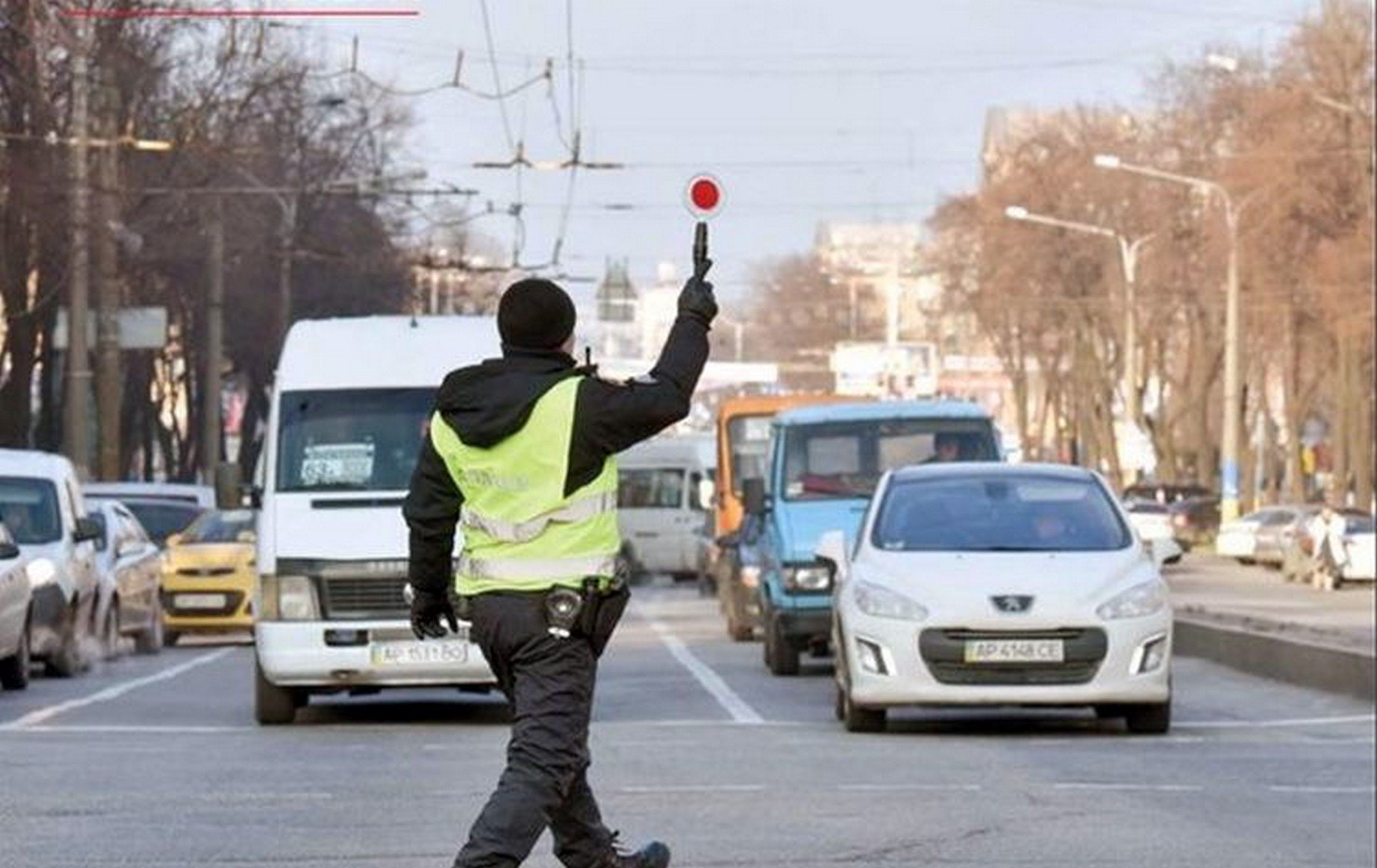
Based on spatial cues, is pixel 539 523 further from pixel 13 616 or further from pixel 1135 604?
pixel 13 616

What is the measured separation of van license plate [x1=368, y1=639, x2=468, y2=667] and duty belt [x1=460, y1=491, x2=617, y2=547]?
11585mm

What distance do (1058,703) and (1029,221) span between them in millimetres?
88606

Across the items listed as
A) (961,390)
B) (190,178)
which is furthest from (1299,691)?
(961,390)

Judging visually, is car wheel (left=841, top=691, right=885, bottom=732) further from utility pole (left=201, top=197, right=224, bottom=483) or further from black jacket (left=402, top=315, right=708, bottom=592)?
utility pole (left=201, top=197, right=224, bottom=483)

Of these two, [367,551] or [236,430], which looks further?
[236,430]

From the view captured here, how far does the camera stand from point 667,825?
1504 cm

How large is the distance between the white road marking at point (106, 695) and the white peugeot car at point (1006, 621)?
4.59 m

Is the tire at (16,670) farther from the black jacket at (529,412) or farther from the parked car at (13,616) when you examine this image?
the black jacket at (529,412)

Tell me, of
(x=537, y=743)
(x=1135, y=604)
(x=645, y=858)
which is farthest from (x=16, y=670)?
(x=537, y=743)

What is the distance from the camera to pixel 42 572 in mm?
29375

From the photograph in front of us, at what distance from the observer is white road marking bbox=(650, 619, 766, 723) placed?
76.9ft

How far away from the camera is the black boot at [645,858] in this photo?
33.7ft

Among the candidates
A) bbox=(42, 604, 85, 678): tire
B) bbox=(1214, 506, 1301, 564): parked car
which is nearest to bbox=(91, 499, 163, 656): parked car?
bbox=(42, 604, 85, 678): tire

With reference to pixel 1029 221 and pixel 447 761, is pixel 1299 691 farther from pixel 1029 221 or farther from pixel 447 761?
pixel 1029 221
